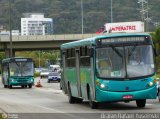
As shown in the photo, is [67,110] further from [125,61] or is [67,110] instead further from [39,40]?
[39,40]

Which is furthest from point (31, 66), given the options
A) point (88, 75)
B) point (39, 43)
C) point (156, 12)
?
point (156, 12)

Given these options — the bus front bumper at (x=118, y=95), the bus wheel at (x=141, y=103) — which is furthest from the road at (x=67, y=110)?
the bus front bumper at (x=118, y=95)

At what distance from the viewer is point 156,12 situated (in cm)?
16412

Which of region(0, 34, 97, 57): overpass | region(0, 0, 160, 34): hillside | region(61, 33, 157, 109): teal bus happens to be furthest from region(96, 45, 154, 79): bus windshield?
region(0, 0, 160, 34): hillside

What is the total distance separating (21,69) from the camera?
163 feet

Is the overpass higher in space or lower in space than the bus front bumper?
lower

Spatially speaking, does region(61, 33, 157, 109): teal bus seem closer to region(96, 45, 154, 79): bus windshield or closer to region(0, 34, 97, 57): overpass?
region(96, 45, 154, 79): bus windshield

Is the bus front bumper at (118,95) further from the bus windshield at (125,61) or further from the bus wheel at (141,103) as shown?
the bus wheel at (141,103)

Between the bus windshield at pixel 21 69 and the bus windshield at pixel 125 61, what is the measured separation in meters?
29.6

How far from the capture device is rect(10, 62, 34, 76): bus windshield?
1962 inches

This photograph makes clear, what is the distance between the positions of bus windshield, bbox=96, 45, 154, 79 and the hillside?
5104 inches

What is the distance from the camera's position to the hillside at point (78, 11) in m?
158

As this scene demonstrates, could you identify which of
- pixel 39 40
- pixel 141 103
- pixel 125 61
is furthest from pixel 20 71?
pixel 39 40

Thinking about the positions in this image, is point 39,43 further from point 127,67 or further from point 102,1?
point 102,1
